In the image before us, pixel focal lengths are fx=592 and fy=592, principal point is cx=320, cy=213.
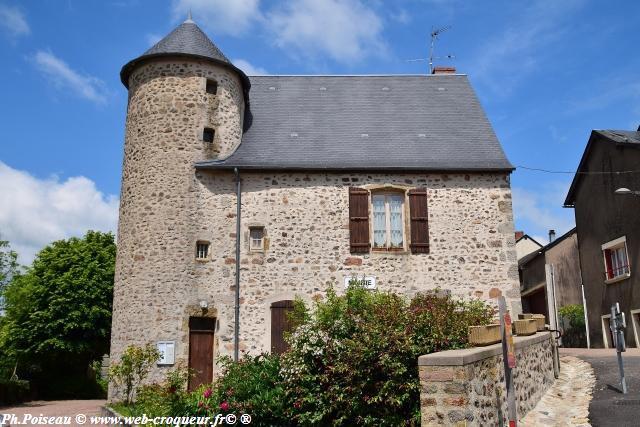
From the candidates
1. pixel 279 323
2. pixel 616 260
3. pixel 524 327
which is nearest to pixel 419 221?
pixel 279 323

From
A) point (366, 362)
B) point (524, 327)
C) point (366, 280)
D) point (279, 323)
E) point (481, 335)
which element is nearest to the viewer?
point (481, 335)

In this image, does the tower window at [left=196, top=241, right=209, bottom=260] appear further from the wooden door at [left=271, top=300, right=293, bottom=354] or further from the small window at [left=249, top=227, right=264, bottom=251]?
the wooden door at [left=271, top=300, right=293, bottom=354]

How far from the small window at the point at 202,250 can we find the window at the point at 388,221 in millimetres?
4111

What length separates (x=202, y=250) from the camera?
14445 millimetres

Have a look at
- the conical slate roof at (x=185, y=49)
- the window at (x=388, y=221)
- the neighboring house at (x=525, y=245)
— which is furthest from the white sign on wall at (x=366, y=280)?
the neighboring house at (x=525, y=245)

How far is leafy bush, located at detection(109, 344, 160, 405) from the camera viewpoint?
41.0 feet

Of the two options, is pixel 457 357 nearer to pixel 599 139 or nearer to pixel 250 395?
pixel 250 395

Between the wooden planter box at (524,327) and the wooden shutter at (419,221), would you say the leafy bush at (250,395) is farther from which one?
the wooden shutter at (419,221)

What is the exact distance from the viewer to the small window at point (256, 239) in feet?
47.6

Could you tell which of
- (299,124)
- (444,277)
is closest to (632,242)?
(444,277)

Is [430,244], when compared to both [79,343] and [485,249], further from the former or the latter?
[79,343]

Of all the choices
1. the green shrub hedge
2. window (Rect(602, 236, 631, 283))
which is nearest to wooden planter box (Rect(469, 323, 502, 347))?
window (Rect(602, 236, 631, 283))

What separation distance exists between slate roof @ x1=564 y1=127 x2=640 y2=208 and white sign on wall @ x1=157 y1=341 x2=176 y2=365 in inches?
547

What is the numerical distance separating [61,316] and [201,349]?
400 inches
